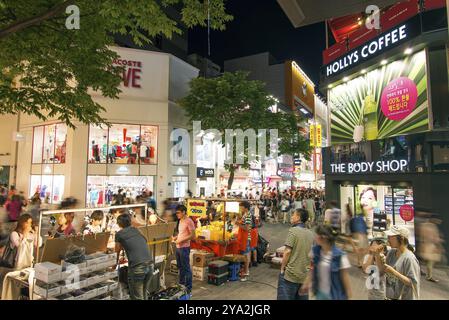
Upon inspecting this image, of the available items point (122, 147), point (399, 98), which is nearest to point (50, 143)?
point (122, 147)

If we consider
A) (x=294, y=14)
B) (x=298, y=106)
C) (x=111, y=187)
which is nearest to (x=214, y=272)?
(x=294, y=14)

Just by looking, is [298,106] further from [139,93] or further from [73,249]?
[73,249]

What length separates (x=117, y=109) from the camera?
757 inches

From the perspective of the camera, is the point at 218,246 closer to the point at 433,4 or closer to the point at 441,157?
the point at 441,157

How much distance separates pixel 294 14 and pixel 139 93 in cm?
1722

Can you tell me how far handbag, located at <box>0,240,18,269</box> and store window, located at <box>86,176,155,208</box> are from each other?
12.6 metres

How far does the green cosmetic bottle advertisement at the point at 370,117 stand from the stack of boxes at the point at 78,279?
1118 cm

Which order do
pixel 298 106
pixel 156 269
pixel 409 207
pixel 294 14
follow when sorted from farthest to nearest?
pixel 298 106 → pixel 409 207 → pixel 156 269 → pixel 294 14

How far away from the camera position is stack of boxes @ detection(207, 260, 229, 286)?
7785mm

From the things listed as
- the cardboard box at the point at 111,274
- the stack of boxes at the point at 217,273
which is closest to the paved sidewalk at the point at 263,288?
the stack of boxes at the point at 217,273

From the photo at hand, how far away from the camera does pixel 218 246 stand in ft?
30.2

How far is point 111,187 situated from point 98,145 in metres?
2.76

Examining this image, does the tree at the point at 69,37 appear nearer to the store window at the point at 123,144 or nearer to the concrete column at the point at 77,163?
the concrete column at the point at 77,163

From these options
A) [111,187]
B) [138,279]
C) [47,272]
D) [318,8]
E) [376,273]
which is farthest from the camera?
[111,187]
